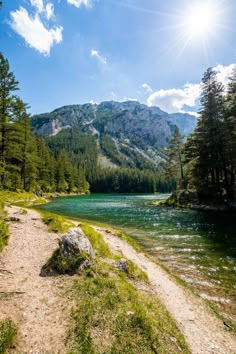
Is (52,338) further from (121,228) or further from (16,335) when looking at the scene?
(121,228)

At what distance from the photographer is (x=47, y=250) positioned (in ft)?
36.2

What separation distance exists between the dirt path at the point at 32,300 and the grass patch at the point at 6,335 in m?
0.17

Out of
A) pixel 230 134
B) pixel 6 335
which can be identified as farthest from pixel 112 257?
pixel 230 134

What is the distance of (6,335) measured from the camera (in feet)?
15.9

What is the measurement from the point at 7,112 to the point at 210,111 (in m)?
32.2

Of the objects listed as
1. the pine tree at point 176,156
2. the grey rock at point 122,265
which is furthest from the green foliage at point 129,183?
the grey rock at point 122,265

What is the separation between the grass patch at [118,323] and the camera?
16.5 feet

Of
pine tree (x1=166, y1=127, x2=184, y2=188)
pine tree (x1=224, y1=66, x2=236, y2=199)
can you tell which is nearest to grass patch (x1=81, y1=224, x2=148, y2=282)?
pine tree (x1=224, y1=66, x2=236, y2=199)

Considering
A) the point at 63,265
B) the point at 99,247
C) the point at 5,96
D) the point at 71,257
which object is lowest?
the point at 99,247

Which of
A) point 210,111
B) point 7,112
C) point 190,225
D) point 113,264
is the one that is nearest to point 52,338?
point 113,264

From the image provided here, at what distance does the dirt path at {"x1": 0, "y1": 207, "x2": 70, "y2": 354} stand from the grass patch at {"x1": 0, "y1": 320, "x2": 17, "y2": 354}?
168mm

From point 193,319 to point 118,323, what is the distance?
2.62 meters

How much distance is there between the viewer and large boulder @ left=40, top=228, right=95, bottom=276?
8.41 m

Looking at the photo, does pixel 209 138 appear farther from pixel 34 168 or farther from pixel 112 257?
pixel 34 168
